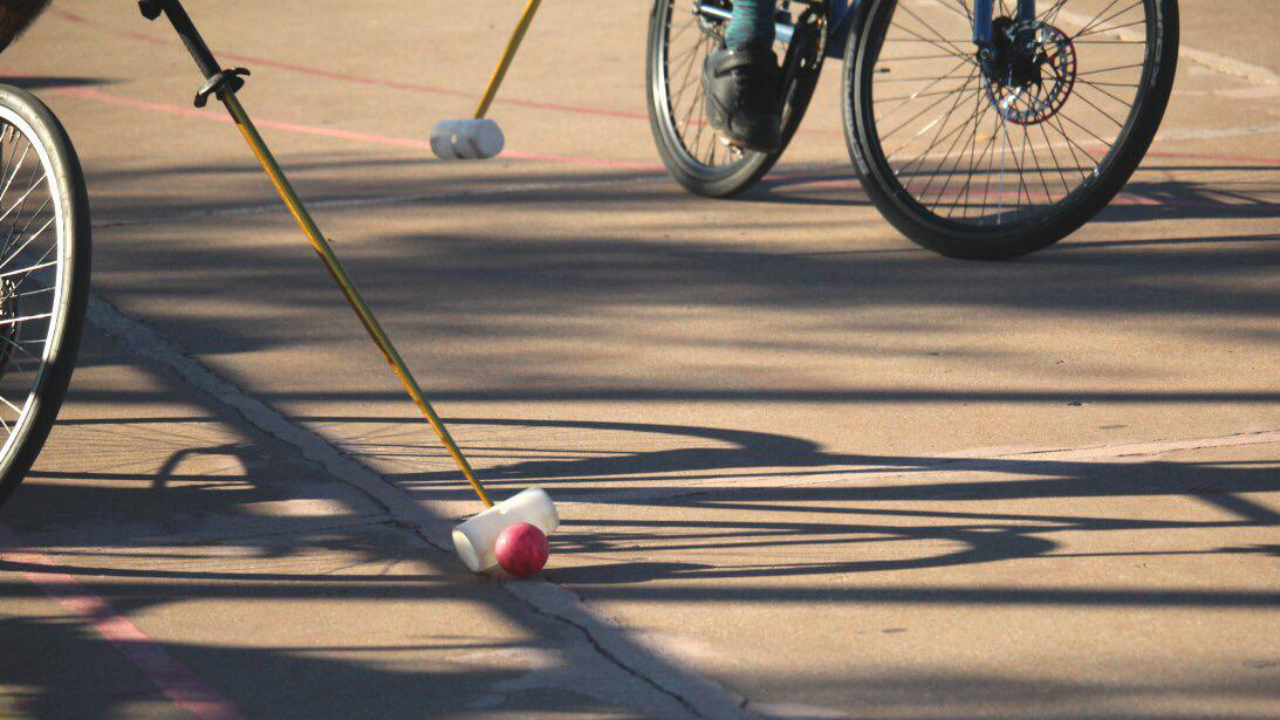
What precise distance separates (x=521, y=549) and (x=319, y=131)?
5.55m

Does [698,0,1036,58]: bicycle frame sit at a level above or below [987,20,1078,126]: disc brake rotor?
above

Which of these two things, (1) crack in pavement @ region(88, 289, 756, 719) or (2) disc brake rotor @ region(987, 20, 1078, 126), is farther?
(2) disc brake rotor @ region(987, 20, 1078, 126)

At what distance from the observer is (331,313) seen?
5262 mm

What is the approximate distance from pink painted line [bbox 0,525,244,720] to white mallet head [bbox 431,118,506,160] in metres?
1.91

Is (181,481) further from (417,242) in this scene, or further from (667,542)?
(417,242)

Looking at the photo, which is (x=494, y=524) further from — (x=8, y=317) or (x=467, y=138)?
(x=467, y=138)

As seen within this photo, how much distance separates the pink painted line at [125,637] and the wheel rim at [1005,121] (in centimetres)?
301

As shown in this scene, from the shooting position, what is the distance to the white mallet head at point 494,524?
10.6 ft

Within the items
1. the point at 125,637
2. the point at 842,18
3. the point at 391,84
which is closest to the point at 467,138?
the point at 842,18

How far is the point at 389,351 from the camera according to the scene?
3.47 meters

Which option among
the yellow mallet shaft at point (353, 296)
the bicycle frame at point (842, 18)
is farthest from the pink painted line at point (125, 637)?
the bicycle frame at point (842, 18)

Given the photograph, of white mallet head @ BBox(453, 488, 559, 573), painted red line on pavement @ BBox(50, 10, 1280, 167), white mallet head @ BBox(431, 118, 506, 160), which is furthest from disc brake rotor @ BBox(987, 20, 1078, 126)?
white mallet head @ BBox(453, 488, 559, 573)

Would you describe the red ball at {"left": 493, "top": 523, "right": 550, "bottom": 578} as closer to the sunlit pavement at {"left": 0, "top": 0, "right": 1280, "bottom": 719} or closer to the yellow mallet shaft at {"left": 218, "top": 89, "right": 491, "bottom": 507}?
the sunlit pavement at {"left": 0, "top": 0, "right": 1280, "bottom": 719}

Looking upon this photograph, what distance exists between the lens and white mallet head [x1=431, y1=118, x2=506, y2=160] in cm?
498
